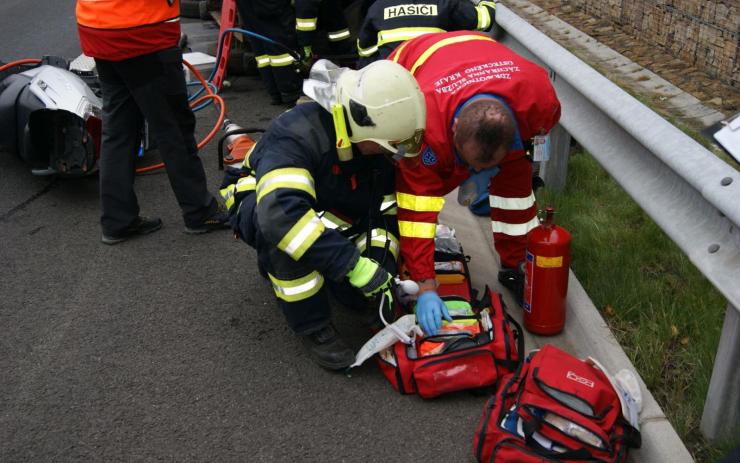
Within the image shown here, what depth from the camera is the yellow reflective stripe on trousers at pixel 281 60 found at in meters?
7.38

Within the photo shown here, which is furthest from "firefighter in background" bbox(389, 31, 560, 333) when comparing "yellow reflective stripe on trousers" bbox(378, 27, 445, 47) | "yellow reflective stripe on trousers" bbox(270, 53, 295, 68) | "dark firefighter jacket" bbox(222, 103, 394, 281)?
"yellow reflective stripe on trousers" bbox(270, 53, 295, 68)

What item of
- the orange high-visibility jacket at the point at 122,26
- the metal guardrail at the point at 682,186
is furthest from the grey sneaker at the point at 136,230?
the metal guardrail at the point at 682,186

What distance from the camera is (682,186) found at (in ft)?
9.59

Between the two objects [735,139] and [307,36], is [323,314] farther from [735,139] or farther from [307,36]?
[307,36]

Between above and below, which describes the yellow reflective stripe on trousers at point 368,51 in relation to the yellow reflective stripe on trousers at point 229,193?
above

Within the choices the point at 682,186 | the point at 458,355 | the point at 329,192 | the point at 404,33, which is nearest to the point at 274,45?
the point at 404,33

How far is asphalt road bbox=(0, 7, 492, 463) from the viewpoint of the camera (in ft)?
10.4

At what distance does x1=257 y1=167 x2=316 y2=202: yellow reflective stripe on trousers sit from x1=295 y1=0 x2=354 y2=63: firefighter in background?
13.9ft

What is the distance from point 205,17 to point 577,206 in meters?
8.25

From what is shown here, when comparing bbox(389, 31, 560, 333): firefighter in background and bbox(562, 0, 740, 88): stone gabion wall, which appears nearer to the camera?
bbox(389, 31, 560, 333): firefighter in background

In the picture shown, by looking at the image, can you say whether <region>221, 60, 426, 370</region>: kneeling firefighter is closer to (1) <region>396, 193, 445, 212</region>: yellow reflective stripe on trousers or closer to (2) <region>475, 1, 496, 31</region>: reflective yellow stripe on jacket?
(1) <region>396, 193, 445, 212</region>: yellow reflective stripe on trousers

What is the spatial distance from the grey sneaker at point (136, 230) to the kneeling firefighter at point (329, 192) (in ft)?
4.42

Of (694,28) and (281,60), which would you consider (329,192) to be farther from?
(694,28)

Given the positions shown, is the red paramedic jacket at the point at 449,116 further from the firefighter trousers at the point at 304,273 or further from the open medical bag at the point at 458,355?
the open medical bag at the point at 458,355
